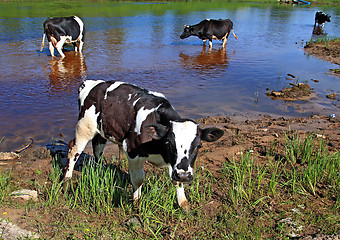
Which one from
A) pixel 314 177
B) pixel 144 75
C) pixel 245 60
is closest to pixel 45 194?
pixel 314 177

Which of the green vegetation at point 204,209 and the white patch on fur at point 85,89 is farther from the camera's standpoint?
the white patch on fur at point 85,89

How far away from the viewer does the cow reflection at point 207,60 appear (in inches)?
492

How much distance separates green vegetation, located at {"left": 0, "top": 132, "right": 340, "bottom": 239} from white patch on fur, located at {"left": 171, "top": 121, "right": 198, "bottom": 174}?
64 centimetres

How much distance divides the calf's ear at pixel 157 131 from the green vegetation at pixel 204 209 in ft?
2.09

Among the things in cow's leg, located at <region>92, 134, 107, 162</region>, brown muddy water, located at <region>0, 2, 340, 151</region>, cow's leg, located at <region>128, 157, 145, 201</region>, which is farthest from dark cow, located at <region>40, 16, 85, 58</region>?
cow's leg, located at <region>128, 157, 145, 201</region>

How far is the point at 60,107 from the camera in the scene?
7805 millimetres

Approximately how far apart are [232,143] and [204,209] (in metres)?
2.03

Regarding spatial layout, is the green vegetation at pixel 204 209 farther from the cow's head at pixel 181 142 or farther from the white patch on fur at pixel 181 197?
the cow's head at pixel 181 142

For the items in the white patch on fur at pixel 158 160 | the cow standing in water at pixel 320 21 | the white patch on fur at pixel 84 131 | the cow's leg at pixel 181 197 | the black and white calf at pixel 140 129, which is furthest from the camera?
the cow standing in water at pixel 320 21

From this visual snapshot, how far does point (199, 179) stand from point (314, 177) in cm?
143

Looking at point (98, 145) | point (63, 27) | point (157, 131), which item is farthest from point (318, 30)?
point (157, 131)

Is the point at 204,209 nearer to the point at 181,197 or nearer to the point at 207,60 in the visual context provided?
the point at 181,197

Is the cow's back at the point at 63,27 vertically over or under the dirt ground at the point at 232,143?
over

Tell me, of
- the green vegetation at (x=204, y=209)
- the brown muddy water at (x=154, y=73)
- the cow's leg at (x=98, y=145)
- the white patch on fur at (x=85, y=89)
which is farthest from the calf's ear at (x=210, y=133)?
the brown muddy water at (x=154, y=73)
